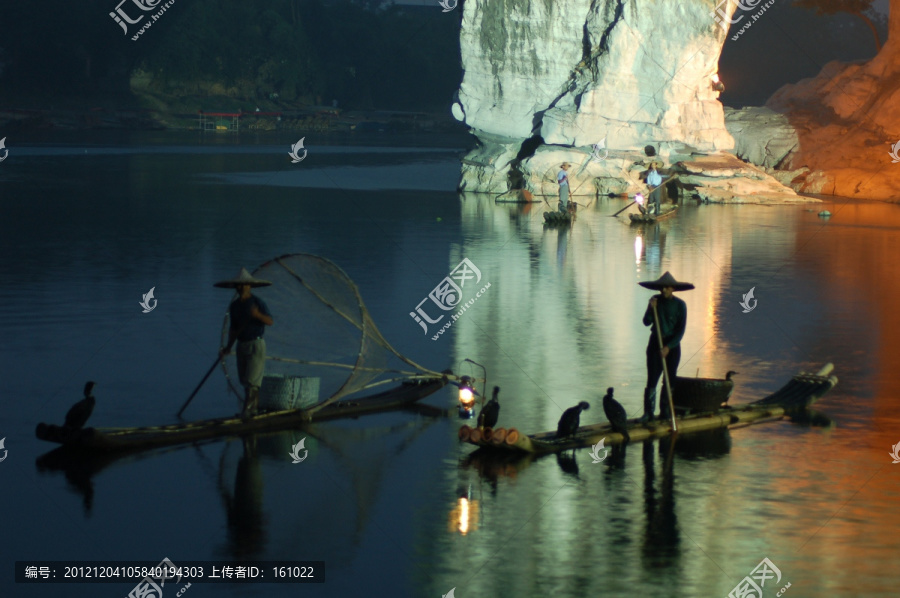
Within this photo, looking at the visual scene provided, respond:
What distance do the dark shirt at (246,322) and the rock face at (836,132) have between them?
1499 inches

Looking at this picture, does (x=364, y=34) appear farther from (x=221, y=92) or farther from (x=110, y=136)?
(x=110, y=136)

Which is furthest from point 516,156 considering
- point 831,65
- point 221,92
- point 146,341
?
point 221,92

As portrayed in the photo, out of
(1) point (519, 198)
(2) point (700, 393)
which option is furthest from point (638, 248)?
(2) point (700, 393)

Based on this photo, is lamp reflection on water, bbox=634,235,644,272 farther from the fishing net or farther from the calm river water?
the fishing net

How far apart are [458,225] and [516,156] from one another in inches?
573

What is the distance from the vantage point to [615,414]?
11.3 metres

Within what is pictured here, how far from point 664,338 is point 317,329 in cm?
381

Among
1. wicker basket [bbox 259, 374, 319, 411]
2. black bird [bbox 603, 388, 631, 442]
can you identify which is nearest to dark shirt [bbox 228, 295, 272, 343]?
wicker basket [bbox 259, 374, 319, 411]

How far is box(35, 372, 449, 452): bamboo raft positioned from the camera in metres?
10.5

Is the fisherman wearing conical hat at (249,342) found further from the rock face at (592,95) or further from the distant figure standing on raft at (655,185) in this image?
the rock face at (592,95)

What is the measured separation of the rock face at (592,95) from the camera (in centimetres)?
4350

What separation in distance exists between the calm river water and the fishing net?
2.17 ft

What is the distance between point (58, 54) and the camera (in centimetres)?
10206

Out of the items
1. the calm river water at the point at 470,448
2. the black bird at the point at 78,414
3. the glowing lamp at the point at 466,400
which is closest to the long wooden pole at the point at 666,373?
the calm river water at the point at 470,448
